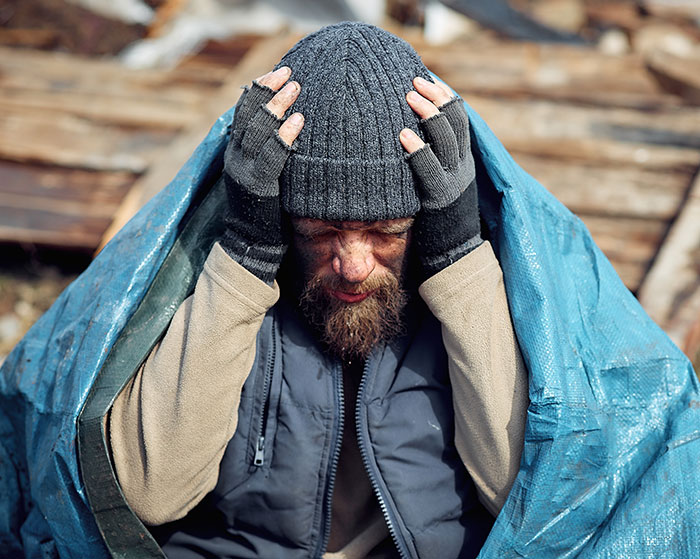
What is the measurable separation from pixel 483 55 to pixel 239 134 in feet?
12.4

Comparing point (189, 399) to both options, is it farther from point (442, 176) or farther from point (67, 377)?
point (442, 176)

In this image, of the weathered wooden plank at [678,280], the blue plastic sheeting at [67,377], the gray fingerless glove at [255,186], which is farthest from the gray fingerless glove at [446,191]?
the weathered wooden plank at [678,280]

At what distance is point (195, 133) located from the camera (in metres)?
4.26

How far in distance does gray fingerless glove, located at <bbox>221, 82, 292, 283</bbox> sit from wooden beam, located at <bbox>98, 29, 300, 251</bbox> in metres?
1.74

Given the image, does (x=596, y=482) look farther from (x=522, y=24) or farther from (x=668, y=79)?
(x=522, y=24)

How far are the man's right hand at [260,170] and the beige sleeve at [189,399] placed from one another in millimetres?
67

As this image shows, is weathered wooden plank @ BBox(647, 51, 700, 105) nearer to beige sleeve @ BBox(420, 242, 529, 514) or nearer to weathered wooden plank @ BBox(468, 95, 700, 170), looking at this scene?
weathered wooden plank @ BBox(468, 95, 700, 170)

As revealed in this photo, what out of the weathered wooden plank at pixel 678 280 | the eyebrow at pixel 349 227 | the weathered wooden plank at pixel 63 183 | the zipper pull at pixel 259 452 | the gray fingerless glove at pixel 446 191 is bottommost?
the weathered wooden plank at pixel 63 183

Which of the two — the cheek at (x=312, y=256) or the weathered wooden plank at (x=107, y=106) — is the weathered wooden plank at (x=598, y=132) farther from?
the cheek at (x=312, y=256)

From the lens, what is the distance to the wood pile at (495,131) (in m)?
3.77

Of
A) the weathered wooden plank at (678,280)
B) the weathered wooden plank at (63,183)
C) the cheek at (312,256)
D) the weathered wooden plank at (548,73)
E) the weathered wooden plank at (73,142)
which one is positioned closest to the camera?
the cheek at (312,256)

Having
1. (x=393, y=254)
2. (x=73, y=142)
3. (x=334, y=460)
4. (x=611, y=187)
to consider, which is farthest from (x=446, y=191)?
(x=73, y=142)

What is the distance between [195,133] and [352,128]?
2.53m

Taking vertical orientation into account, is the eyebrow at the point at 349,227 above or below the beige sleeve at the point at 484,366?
above
